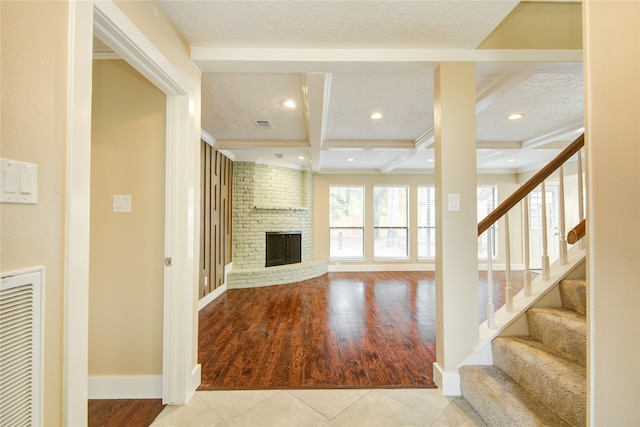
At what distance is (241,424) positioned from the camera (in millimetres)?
1540

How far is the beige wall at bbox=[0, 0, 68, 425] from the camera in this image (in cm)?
73

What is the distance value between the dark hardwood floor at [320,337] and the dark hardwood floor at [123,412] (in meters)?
0.31

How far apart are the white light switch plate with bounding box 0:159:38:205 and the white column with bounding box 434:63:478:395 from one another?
76.3 inches

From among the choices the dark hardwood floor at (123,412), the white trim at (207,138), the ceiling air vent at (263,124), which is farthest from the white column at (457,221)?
the white trim at (207,138)

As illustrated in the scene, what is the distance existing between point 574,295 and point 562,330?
1.02ft

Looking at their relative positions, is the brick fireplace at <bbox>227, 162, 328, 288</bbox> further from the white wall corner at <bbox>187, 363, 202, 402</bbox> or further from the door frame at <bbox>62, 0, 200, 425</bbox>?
the door frame at <bbox>62, 0, 200, 425</bbox>

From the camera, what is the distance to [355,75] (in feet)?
6.73

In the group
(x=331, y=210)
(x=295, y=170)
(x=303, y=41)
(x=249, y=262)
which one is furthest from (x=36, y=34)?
(x=331, y=210)

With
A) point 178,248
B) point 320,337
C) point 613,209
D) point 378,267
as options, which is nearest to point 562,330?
point 613,209

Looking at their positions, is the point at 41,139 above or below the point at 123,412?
above

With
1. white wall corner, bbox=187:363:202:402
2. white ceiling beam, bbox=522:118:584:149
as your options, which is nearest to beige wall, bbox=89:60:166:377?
white wall corner, bbox=187:363:202:402

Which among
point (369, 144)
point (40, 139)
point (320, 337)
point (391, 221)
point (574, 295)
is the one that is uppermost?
point (369, 144)

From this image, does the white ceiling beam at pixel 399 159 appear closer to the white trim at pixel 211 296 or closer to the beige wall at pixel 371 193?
the beige wall at pixel 371 193

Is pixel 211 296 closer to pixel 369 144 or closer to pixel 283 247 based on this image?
pixel 283 247
